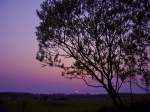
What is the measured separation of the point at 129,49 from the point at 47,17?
→ 7489mm

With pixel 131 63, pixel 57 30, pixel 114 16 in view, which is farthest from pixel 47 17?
pixel 131 63

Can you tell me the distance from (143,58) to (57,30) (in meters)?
7.62

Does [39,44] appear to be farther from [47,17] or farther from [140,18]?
[140,18]

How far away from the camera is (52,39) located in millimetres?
37281

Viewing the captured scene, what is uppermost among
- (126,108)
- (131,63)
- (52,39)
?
(52,39)

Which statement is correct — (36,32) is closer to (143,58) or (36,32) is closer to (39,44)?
(39,44)

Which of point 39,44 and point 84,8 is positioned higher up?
point 84,8

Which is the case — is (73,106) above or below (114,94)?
above

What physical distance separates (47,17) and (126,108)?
33.9 ft

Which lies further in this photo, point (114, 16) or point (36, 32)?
point (36, 32)

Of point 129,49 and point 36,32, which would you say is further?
point 36,32

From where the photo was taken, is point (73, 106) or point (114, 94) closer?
point (114, 94)

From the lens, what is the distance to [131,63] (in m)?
36.3

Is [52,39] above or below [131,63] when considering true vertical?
above
